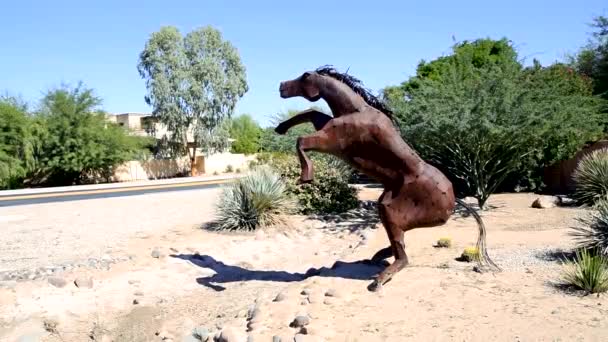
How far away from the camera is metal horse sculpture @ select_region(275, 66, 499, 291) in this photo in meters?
7.67

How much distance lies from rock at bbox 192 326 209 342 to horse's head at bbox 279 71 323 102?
3.52 metres

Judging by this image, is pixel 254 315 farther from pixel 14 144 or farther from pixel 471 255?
pixel 14 144

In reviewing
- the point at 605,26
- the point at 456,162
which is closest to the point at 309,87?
the point at 456,162

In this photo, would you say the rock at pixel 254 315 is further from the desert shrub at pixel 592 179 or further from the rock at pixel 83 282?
the desert shrub at pixel 592 179

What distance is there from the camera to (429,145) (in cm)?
1673

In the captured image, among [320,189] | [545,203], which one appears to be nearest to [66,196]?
[320,189]

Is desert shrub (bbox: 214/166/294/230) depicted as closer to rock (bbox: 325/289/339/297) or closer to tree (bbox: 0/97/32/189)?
rock (bbox: 325/289/339/297)

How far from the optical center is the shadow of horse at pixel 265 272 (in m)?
8.57

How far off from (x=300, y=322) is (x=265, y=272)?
4279 millimetres

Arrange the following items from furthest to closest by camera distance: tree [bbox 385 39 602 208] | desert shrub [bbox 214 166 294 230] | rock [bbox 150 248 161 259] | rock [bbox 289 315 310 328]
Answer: tree [bbox 385 39 602 208]
desert shrub [bbox 214 166 294 230]
rock [bbox 150 248 161 259]
rock [bbox 289 315 310 328]

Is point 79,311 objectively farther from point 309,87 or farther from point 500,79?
point 500,79

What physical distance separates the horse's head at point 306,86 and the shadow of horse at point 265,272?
266 cm

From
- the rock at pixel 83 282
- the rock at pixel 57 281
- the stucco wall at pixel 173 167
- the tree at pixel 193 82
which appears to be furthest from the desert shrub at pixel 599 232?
the tree at pixel 193 82

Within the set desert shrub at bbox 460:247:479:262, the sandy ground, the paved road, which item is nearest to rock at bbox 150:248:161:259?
the sandy ground
